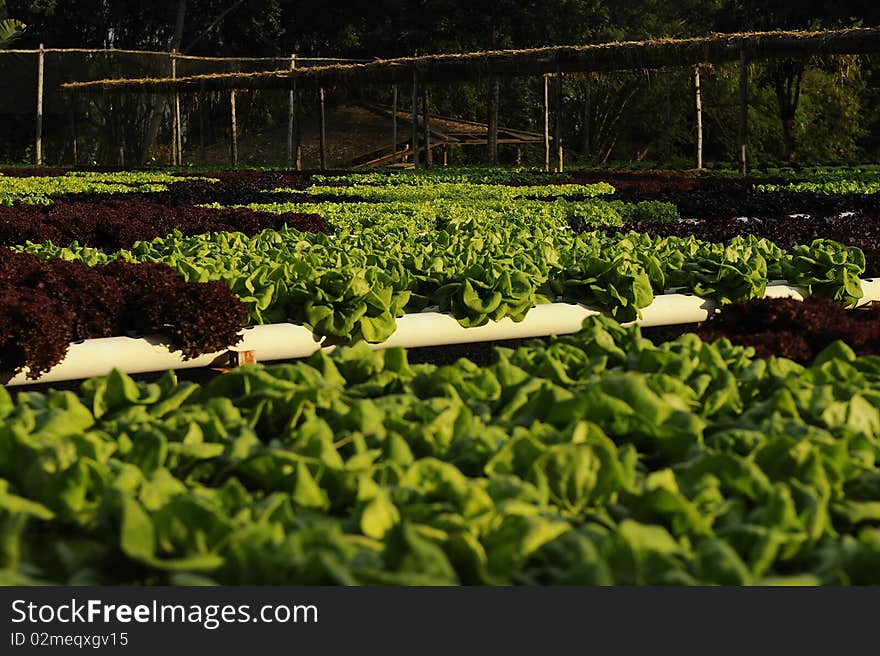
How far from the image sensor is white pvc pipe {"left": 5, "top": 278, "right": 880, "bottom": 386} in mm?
5320

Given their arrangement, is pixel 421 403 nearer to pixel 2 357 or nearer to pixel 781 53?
pixel 2 357

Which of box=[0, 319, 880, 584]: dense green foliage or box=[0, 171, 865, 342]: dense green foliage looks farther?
box=[0, 171, 865, 342]: dense green foliage

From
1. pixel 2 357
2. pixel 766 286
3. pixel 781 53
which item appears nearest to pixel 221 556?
pixel 2 357

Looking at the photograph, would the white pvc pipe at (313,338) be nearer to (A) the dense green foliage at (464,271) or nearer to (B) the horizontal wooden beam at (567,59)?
(A) the dense green foliage at (464,271)

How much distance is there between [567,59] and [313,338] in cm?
2272

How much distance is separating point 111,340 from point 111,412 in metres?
2.51

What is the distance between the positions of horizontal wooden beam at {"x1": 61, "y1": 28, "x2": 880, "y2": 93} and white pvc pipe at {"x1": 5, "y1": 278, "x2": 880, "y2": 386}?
18866 millimetres

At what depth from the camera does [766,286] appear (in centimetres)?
654

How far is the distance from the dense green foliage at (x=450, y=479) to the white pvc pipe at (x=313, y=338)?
6.58 ft

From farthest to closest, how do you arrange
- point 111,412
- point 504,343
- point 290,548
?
1. point 504,343
2. point 111,412
3. point 290,548

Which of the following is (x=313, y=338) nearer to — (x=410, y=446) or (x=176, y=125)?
(x=410, y=446)

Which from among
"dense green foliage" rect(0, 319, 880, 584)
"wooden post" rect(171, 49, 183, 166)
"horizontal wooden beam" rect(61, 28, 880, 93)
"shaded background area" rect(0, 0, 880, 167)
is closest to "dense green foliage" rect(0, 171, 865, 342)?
"dense green foliage" rect(0, 319, 880, 584)

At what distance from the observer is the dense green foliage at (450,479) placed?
1981 mm

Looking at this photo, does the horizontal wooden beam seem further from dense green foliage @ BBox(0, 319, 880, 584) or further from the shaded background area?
dense green foliage @ BBox(0, 319, 880, 584)
